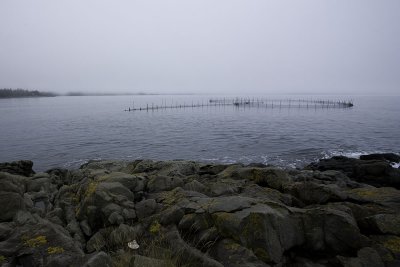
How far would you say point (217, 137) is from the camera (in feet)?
146

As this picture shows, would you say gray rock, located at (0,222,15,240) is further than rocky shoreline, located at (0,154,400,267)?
Yes

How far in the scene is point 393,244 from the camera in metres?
6.30

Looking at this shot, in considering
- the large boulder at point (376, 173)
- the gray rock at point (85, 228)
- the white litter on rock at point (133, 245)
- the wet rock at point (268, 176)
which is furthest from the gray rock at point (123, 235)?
the large boulder at point (376, 173)

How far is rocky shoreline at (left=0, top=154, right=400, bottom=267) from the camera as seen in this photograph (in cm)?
547

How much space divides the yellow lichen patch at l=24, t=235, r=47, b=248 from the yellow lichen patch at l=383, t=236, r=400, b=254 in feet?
25.2

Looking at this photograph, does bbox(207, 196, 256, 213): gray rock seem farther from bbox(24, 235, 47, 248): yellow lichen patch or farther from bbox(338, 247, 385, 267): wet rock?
bbox(24, 235, 47, 248): yellow lichen patch

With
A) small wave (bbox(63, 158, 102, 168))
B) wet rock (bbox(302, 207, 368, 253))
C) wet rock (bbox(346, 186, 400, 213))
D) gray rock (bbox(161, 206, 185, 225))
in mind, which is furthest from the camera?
small wave (bbox(63, 158, 102, 168))

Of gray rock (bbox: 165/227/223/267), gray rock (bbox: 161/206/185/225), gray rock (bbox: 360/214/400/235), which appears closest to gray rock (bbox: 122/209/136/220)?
gray rock (bbox: 161/206/185/225)

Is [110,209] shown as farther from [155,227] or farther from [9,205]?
[9,205]

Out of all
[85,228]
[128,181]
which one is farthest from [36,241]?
[128,181]

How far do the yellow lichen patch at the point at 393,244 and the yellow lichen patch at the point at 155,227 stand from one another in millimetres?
5434

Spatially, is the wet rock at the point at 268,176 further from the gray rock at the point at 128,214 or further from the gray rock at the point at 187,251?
the gray rock at the point at 187,251

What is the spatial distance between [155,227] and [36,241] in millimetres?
2647

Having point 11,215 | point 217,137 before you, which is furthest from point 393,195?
point 217,137
